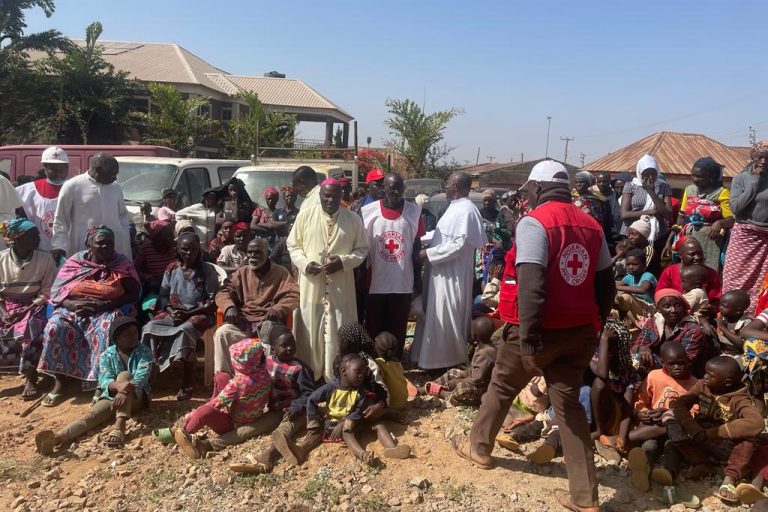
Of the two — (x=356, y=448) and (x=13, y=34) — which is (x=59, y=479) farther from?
(x=13, y=34)

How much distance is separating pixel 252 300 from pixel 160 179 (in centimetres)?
479

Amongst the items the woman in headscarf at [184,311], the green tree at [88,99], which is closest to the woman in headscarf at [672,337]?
the woman in headscarf at [184,311]

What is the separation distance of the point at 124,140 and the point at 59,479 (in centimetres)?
2282

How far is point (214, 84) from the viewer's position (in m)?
30.4

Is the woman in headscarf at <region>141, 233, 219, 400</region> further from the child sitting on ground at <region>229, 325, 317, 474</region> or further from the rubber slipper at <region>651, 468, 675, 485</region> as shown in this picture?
the rubber slipper at <region>651, 468, 675, 485</region>

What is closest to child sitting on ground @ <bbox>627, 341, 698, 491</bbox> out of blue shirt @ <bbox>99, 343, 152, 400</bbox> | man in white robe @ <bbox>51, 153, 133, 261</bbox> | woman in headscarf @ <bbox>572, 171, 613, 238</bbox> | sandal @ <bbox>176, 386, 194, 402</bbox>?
woman in headscarf @ <bbox>572, 171, 613, 238</bbox>

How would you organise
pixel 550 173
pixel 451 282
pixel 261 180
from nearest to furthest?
pixel 550 173, pixel 451 282, pixel 261 180

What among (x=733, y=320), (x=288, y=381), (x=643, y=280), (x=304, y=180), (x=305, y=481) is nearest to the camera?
(x=305, y=481)

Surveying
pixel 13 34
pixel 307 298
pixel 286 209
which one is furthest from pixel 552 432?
pixel 13 34

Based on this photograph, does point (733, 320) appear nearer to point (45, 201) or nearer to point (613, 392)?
point (613, 392)

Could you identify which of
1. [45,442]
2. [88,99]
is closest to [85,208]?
[45,442]

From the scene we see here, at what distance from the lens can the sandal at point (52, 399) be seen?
533cm

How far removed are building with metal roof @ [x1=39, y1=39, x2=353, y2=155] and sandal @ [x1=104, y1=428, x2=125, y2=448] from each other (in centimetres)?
2308

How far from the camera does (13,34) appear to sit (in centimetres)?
2523
